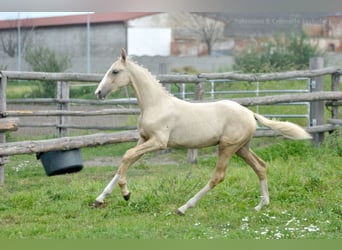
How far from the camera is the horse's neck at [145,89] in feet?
20.6

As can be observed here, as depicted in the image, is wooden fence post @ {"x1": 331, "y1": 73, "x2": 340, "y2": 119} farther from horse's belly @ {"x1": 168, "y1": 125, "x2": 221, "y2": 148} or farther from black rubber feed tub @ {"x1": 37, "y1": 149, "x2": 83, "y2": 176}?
horse's belly @ {"x1": 168, "y1": 125, "x2": 221, "y2": 148}

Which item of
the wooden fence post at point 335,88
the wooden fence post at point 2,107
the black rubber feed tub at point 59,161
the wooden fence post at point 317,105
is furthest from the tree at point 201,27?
the black rubber feed tub at point 59,161

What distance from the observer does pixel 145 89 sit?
630cm

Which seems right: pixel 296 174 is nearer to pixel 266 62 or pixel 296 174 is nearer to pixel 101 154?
pixel 101 154

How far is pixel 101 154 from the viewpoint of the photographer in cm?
1133

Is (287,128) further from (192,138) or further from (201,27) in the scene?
(201,27)

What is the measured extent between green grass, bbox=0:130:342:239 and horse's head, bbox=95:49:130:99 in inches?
46.0

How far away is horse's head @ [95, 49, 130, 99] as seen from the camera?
6.16 meters

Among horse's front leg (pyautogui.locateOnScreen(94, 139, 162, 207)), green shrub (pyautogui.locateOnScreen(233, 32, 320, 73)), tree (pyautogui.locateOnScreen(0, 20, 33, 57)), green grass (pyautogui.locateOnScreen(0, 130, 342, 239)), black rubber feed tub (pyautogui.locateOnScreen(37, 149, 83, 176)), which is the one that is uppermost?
tree (pyautogui.locateOnScreen(0, 20, 33, 57))

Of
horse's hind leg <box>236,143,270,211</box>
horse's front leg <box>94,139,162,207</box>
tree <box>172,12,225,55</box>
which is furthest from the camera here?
tree <box>172,12,225,55</box>

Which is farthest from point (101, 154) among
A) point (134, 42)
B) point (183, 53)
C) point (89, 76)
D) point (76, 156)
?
point (183, 53)

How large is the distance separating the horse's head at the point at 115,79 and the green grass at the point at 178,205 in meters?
1.17

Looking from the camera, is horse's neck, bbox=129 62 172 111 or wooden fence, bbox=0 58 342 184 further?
wooden fence, bbox=0 58 342 184

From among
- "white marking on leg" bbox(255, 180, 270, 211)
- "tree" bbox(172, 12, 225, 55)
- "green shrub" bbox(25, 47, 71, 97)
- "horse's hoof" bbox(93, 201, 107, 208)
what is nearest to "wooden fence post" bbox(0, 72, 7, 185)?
"horse's hoof" bbox(93, 201, 107, 208)
